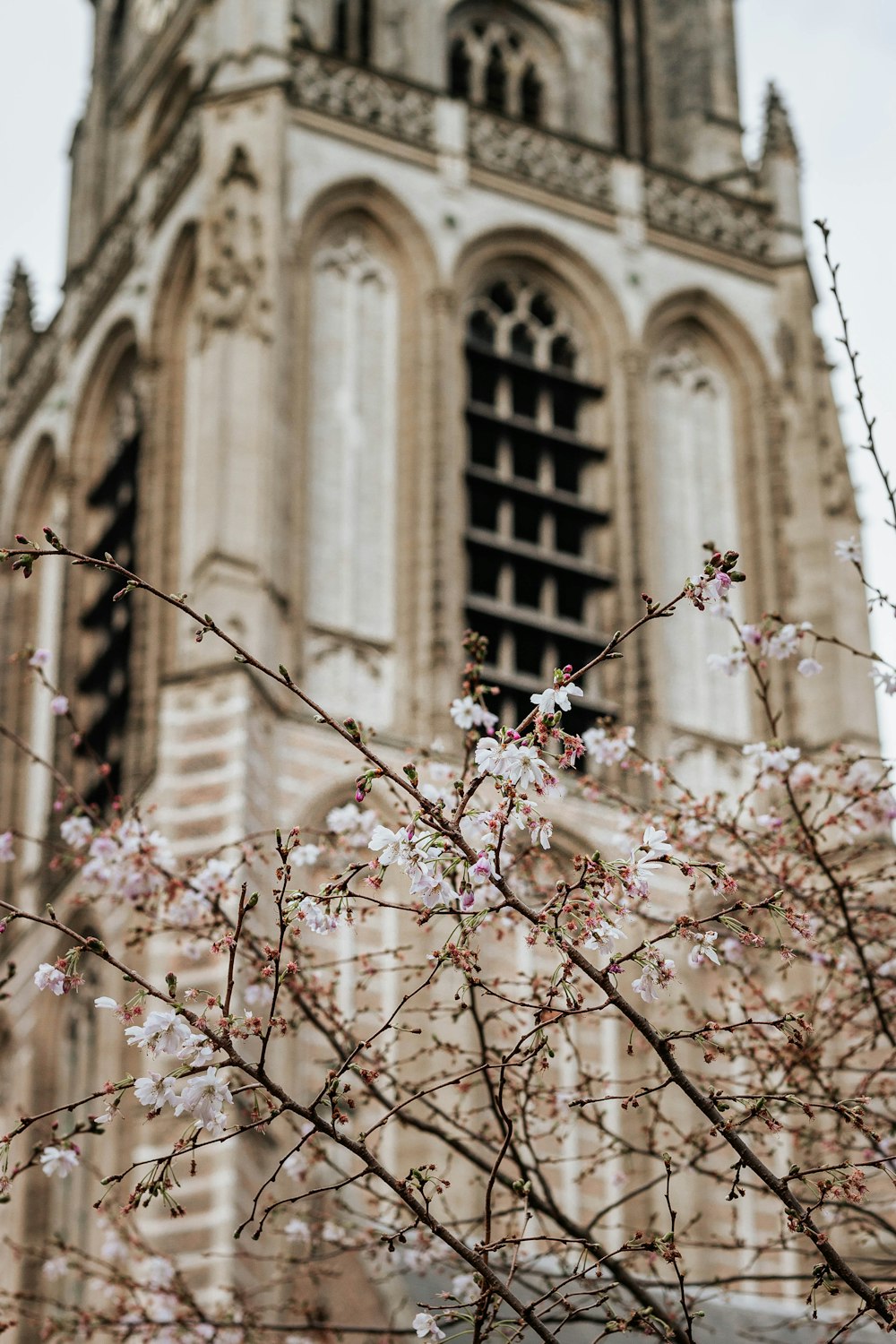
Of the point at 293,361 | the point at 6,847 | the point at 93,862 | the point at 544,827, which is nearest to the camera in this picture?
the point at 544,827

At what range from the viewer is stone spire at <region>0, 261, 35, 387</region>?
120 feet

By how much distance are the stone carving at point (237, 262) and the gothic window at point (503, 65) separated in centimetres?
694

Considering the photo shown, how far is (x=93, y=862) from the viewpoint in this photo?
13609mm

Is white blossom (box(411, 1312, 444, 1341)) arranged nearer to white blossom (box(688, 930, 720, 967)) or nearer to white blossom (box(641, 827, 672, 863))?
white blossom (box(688, 930, 720, 967))

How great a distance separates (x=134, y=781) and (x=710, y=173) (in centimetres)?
1378

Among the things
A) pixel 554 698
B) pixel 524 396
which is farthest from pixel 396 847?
pixel 524 396

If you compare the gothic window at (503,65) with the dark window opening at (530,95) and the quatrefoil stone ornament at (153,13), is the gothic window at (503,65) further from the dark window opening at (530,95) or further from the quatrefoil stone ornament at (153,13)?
the quatrefoil stone ornament at (153,13)

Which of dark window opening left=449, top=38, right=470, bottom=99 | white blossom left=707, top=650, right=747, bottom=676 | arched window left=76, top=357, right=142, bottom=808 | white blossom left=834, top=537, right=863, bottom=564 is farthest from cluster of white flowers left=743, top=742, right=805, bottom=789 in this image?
dark window opening left=449, top=38, right=470, bottom=99

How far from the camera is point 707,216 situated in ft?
109

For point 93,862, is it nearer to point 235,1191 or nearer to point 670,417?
point 235,1191

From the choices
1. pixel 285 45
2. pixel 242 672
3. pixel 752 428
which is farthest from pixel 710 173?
pixel 242 672

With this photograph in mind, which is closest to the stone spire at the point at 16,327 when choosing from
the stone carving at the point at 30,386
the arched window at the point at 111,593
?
the stone carving at the point at 30,386

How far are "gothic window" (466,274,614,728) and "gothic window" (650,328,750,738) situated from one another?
0.89 m

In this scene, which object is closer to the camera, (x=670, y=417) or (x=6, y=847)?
(x=6, y=847)
